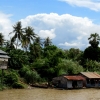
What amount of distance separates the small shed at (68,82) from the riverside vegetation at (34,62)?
288 cm

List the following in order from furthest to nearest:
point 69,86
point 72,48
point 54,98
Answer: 1. point 72,48
2. point 69,86
3. point 54,98

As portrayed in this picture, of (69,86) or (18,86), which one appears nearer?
(18,86)

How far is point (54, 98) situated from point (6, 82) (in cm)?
1163

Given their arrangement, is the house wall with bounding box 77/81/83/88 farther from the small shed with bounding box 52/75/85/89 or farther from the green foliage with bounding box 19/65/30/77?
the green foliage with bounding box 19/65/30/77

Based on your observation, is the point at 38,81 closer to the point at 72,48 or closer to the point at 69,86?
the point at 69,86

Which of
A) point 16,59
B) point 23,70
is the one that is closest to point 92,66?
point 23,70

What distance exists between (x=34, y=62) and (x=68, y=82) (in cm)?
1088

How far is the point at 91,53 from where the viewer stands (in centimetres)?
5500

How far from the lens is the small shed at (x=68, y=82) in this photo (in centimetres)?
3756

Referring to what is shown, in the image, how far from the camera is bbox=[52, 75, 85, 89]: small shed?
3756 cm

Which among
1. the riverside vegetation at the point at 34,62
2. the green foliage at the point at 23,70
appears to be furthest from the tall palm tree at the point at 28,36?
the green foliage at the point at 23,70

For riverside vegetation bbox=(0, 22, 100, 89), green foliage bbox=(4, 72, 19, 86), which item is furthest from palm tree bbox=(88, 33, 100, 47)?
green foliage bbox=(4, 72, 19, 86)

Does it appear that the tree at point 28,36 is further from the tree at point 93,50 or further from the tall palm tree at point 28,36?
the tree at point 93,50

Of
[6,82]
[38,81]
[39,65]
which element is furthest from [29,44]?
[6,82]
